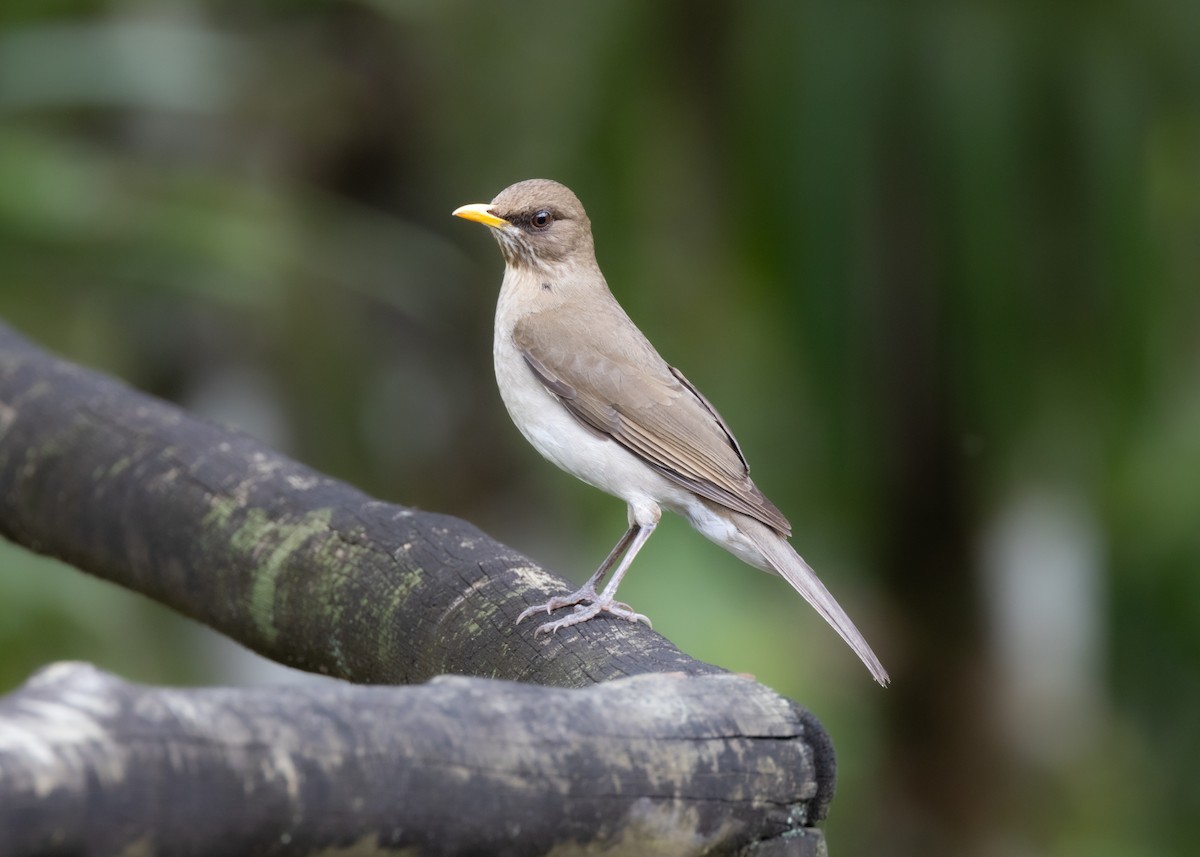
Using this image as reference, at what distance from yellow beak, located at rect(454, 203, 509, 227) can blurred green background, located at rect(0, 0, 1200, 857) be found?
69.4 inches

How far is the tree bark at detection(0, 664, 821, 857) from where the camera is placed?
1.42 meters

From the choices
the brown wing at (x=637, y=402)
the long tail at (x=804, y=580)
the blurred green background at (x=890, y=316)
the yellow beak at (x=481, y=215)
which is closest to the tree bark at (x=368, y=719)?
the long tail at (x=804, y=580)

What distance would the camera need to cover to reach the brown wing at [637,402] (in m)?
3.50

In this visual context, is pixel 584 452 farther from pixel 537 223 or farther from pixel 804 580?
pixel 537 223

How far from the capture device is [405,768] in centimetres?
163

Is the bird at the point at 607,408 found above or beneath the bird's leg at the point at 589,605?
above

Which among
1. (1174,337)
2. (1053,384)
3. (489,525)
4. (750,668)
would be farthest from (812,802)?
(489,525)

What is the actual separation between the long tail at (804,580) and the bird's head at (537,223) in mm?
996

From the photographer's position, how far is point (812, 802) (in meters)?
2.03

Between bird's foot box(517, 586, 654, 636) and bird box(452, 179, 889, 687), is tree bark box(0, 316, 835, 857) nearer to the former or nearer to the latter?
bird's foot box(517, 586, 654, 636)

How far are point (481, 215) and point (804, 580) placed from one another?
1.29m

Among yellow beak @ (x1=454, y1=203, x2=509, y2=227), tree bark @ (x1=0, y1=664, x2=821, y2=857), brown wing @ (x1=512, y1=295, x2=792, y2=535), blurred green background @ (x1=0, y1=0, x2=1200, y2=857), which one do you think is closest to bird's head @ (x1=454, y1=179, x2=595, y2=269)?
yellow beak @ (x1=454, y1=203, x2=509, y2=227)

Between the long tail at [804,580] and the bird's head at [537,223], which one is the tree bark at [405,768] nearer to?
the long tail at [804,580]

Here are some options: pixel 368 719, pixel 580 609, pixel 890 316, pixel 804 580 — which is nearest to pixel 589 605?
pixel 580 609
